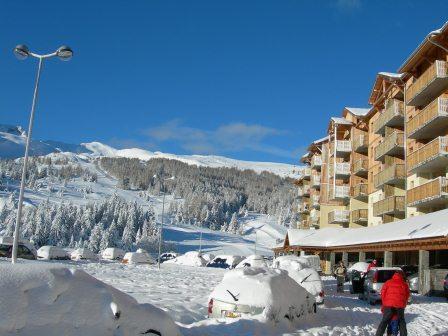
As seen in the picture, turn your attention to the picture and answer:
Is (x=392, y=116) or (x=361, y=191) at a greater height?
(x=392, y=116)

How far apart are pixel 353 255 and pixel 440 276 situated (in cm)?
2975

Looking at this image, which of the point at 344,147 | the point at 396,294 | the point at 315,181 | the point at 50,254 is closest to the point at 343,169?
the point at 344,147

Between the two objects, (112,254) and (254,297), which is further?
(112,254)

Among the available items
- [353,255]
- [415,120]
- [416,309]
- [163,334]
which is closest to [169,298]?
[416,309]

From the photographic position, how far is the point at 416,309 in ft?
65.1

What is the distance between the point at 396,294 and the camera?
11844 millimetres

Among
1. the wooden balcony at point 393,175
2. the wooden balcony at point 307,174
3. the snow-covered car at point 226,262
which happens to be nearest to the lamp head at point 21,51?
the wooden balcony at point 393,175

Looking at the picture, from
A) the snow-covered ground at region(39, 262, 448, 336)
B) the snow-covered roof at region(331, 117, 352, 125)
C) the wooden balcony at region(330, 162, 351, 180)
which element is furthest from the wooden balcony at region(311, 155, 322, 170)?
the snow-covered ground at region(39, 262, 448, 336)

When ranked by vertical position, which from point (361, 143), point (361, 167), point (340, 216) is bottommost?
point (340, 216)

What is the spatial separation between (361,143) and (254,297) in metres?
44.7

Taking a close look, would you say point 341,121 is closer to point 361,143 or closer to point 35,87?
point 361,143

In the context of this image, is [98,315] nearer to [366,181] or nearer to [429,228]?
[429,228]

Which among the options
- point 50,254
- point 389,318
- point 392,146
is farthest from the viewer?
point 50,254

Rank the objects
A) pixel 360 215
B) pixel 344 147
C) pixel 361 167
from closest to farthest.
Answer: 1. pixel 360 215
2. pixel 361 167
3. pixel 344 147
